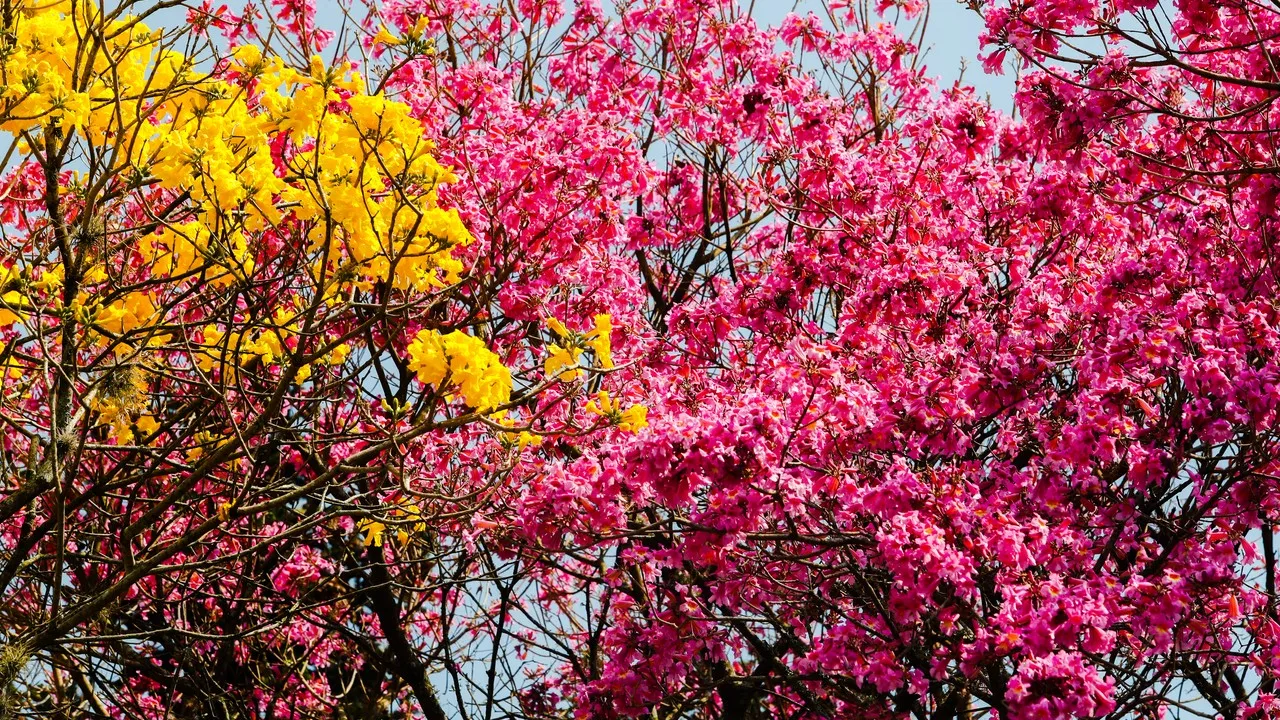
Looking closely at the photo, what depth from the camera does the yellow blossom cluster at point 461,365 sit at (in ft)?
12.6

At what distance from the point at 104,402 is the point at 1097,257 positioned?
18.5 ft

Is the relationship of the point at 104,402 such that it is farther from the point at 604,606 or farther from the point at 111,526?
the point at 604,606

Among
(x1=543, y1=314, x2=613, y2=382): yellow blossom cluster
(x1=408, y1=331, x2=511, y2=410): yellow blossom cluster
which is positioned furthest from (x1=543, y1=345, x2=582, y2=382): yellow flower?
(x1=408, y1=331, x2=511, y2=410): yellow blossom cluster

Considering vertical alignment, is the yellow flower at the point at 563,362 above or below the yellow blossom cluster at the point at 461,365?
above

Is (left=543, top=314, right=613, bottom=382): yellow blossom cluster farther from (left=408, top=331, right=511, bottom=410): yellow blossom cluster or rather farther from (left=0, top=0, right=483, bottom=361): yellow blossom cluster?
(left=0, top=0, right=483, bottom=361): yellow blossom cluster

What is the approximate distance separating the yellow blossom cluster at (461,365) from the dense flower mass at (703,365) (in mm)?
13

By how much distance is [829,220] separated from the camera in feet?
26.0

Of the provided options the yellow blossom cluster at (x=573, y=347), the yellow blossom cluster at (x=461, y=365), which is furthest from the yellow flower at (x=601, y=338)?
the yellow blossom cluster at (x=461, y=365)

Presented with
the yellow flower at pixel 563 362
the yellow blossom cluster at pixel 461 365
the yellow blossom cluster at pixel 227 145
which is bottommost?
the yellow blossom cluster at pixel 461 365

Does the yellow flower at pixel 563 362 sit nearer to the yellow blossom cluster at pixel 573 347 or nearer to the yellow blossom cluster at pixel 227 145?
the yellow blossom cluster at pixel 573 347

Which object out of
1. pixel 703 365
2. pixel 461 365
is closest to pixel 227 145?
pixel 461 365

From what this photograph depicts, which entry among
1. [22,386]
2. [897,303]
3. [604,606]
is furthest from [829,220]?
[22,386]

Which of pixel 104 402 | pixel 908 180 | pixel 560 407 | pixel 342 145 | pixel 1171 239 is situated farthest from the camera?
pixel 908 180

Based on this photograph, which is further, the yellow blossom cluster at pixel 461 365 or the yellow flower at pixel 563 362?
→ the yellow flower at pixel 563 362
